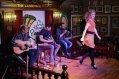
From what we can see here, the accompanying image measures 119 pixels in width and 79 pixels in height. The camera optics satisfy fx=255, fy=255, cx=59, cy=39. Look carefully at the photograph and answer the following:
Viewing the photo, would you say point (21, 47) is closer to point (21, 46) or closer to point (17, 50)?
point (21, 46)

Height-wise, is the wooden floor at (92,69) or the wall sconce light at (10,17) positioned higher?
the wall sconce light at (10,17)

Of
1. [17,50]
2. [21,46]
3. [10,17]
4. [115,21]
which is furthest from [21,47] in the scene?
[115,21]

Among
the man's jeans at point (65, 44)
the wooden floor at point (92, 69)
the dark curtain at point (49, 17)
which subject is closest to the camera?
the wooden floor at point (92, 69)

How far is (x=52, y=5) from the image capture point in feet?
30.5

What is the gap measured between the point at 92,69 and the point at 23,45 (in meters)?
2.09

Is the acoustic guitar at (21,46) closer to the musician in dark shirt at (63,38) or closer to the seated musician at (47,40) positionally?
the seated musician at (47,40)

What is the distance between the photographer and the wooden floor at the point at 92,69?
6.61m

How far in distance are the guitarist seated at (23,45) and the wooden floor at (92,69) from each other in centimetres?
84

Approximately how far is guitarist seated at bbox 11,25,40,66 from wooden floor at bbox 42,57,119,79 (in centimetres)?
84

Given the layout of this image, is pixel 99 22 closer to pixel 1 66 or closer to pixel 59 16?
pixel 59 16

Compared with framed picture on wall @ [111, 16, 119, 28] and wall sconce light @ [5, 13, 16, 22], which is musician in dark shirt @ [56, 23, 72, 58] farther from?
framed picture on wall @ [111, 16, 119, 28]

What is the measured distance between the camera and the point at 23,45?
672cm

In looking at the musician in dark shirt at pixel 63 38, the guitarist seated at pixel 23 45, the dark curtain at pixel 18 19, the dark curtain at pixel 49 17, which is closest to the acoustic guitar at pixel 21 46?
the guitarist seated at pixel 23 45

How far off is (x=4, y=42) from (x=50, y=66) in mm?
1507
